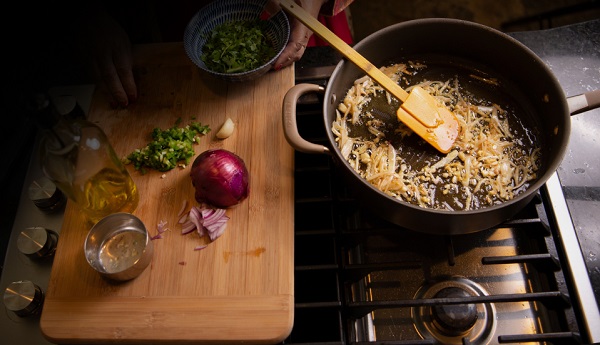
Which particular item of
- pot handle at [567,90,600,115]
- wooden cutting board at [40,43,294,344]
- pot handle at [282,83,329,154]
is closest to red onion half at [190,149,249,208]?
wooden cutting board at [40,43,294,344]

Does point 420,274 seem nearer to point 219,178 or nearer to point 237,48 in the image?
point 219,178

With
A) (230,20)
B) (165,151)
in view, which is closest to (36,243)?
(165,151)

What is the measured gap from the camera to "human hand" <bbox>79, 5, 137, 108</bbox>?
1365 mm

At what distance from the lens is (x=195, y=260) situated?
3.83 ft

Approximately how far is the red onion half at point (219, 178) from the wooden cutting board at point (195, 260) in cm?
4

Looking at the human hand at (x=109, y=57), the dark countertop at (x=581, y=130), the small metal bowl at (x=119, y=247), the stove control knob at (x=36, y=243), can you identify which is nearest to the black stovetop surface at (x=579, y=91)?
the dark countertop at (x=581, y=130)

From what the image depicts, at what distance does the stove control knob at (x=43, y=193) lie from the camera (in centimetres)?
121

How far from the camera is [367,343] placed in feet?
3.37

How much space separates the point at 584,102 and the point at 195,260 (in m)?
1.02

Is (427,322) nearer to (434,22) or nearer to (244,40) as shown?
(434,22)

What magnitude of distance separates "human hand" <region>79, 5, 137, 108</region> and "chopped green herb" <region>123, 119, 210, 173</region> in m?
0.17

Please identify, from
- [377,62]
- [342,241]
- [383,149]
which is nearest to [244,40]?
[377,62]

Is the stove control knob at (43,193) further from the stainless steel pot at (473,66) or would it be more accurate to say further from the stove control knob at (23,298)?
the stainless steel pot at (473,66)

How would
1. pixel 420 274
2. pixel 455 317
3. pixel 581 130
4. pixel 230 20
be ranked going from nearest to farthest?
pixel 455 317 → pixel 420 274 → pixel 581 130 → pixel 230 20
